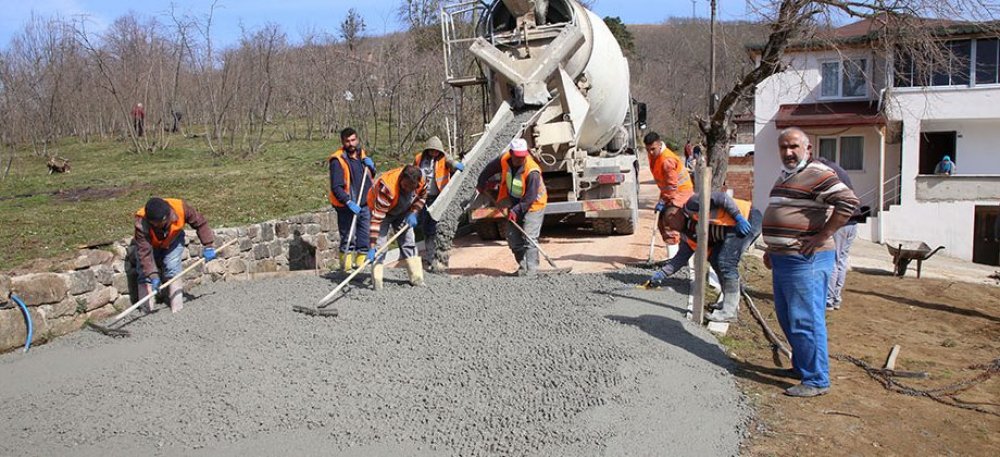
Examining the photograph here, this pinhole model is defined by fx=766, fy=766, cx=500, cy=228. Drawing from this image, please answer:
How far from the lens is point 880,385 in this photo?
512cm

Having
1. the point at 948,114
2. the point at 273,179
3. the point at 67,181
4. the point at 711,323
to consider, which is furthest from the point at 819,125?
the point at 67,181

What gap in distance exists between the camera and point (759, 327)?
646cm

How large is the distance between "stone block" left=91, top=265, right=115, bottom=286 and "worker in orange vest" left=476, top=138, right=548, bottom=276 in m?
3.65

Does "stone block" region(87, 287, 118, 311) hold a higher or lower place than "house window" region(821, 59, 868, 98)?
lower

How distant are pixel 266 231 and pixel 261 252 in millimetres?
259

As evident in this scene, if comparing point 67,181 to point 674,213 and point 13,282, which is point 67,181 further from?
point 674,213

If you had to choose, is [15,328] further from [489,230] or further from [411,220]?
[489,230]

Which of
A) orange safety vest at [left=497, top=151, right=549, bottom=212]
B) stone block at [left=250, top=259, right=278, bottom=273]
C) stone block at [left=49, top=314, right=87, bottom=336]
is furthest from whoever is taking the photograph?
stone block at [left=250, top=259, right=278, bottom=273]

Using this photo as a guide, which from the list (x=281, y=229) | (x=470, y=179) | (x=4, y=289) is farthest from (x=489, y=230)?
(x=4, y=289)

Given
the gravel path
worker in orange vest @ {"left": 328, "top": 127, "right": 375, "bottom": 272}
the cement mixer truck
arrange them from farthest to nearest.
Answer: the cement mixer truck < worker in orange vest @ {"left": 328, "top": 127, "right": 375, "bottom": 272} < the gravel path

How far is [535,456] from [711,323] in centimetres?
291

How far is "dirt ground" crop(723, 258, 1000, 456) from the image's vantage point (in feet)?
13.5

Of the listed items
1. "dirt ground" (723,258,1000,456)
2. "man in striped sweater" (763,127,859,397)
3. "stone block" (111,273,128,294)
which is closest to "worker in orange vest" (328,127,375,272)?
"stone block" (111,273,128,294)

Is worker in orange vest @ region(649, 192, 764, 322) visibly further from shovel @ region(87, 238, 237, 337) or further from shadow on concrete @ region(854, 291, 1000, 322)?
shovel @ region(87, 238, 237, 337)
